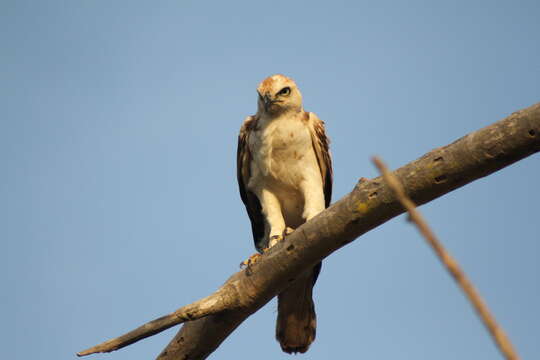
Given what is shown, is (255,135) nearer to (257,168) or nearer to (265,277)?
(257,168)

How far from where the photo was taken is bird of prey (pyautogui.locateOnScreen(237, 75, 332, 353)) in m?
8.10

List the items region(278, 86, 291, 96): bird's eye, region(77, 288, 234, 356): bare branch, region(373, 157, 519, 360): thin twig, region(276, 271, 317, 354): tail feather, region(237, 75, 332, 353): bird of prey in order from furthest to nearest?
region(278, 86, 291, 96): bird's eye → region(237, 75, 332, 353): bird of prey → region(276, 271, 317, 354): tail feather → region(77, 288, 234, 356): bare branch → region(373, 157, 519, 360): thin twig

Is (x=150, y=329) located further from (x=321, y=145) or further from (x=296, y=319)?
(x=321, y=145)

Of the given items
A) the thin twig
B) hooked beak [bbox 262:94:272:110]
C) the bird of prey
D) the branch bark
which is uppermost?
hooked beak [bbox 262:94:272:110]

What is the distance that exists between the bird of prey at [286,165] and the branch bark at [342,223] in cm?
185

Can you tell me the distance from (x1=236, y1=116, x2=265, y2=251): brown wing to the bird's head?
0.37 meters

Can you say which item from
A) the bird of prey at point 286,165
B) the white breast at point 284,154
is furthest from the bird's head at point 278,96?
the white breast at point 284,154

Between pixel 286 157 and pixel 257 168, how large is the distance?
0.46 m

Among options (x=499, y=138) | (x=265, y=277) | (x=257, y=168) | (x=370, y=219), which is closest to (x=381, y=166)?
(x=499, y=138)

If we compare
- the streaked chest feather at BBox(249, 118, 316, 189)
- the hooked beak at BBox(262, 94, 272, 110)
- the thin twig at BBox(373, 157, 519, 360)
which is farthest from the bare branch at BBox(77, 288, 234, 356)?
the thin twig at BBox(373, 157, 519, 360)

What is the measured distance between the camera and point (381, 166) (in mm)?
1068

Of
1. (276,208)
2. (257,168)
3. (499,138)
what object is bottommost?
(499,138)

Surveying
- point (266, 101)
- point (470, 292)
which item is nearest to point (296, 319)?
point (266, 101)

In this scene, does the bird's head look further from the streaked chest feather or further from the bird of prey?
the streaked chest feather
